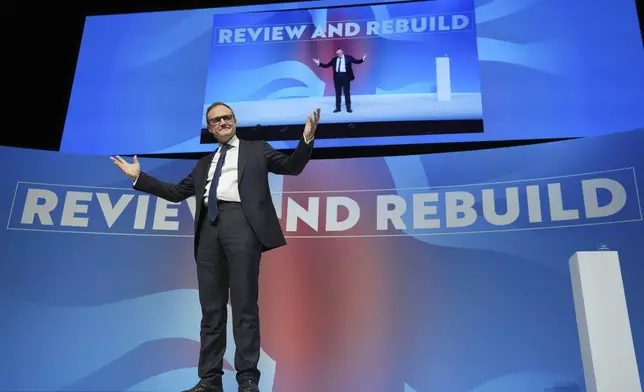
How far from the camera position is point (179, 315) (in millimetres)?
3973

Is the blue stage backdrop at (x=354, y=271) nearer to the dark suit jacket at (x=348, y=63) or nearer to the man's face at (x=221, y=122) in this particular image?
the dark suit jacket at (x=348, y=63)

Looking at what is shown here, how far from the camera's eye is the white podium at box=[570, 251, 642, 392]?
1954 mm

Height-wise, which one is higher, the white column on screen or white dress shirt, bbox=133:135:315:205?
the white column on screen

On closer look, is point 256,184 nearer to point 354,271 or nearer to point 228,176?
point 228,176

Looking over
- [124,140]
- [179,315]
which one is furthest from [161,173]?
[179,315]

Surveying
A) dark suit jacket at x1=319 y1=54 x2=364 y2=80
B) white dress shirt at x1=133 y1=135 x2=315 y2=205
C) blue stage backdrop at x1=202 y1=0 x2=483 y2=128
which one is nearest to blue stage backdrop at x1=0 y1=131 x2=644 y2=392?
blue stage backdrop at x1=202 y1=0 x2=483 y2=128

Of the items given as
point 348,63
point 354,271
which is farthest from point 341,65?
point 354,271

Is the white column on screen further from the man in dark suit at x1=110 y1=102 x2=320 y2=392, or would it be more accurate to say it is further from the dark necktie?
the dark necktie

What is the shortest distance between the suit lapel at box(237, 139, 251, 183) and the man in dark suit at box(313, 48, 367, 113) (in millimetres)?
2034

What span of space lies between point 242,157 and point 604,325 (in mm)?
1593

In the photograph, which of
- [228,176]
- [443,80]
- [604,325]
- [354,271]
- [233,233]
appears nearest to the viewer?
[604,325]

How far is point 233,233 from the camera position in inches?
100

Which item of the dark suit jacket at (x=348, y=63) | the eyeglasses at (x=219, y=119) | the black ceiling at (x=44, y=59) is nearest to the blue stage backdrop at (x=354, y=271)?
the dark suit jacket at (x=348, y=63)

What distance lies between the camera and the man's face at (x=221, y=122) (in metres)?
2.72
